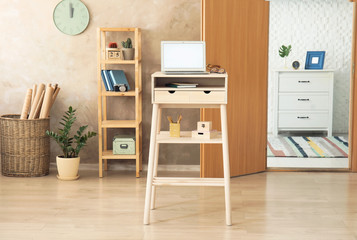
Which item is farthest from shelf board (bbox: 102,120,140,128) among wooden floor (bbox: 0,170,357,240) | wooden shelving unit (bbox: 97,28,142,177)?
wooden floor (bbox: 0,170,357,240)

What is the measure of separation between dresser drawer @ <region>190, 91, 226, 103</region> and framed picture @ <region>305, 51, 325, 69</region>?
13.5 feet

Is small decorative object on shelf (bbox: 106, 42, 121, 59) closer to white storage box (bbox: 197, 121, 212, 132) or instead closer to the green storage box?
the green storage box

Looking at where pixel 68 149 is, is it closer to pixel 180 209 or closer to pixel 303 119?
pixel 180 209

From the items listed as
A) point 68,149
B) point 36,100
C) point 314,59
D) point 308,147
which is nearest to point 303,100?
point 314,59

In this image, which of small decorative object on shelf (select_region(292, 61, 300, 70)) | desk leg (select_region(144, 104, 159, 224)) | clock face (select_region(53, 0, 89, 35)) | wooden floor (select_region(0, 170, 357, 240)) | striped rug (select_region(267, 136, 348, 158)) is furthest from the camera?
small decorative object on shelf (select_region(292, 61, 300, 70))

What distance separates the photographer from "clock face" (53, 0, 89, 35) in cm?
501

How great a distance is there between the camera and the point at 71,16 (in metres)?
5.03

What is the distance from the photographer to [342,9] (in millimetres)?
7488

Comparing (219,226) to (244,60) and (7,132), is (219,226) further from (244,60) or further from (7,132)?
(7,132)

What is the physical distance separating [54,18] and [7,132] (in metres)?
1.21

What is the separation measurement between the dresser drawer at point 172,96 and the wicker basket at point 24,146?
1.82m

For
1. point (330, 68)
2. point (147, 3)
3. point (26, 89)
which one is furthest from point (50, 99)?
point (330, 68)

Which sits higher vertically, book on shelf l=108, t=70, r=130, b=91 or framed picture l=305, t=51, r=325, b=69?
framed picture l=305, t=51, r=325, b=69

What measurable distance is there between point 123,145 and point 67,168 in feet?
1.86
